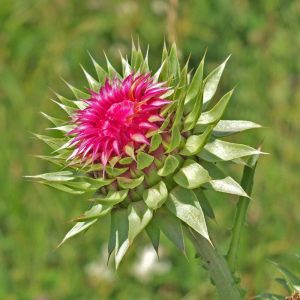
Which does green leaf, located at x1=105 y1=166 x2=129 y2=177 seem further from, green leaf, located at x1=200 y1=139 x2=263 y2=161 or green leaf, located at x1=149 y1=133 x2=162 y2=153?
green leaf, located at x1=200 y1=139 x2=263 y2=161

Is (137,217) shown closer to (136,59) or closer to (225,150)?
(225,150)

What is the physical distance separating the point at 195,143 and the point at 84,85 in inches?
96.1

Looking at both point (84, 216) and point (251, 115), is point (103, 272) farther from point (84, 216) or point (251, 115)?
point (84, 216)

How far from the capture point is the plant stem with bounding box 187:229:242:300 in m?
2.13

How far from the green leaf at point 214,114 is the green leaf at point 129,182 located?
24 centimetres

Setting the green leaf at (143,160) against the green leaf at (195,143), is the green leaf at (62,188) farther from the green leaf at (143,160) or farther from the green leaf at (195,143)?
the green leaf at (195,143)

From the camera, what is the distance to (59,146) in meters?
2.29

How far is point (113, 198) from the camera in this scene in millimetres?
2119

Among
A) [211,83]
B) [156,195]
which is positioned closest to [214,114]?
[211,83]

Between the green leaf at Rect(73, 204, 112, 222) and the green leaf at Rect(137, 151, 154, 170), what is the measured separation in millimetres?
150

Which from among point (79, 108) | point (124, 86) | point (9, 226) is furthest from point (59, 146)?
point (9, 226)

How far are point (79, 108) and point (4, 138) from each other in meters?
3.12

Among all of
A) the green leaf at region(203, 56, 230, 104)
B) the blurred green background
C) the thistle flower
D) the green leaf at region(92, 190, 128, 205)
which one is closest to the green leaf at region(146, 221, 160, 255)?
the thistle flower

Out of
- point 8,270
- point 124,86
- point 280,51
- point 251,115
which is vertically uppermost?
point 280,51
